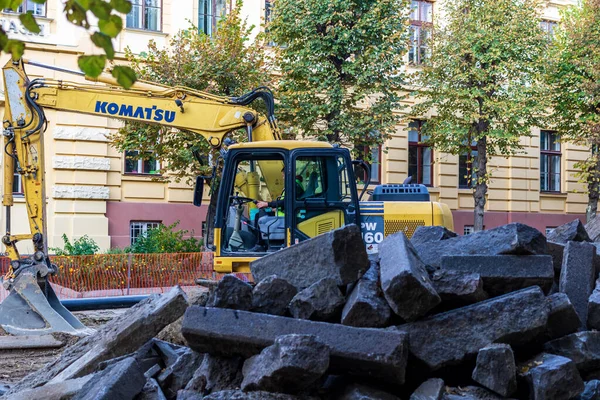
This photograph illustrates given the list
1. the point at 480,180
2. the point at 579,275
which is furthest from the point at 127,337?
the point at 480,180

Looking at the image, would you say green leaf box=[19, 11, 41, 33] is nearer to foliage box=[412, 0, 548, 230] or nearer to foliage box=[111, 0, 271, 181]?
foliage box=[111, 0, 271, 181]

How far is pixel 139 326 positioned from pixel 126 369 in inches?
48.3

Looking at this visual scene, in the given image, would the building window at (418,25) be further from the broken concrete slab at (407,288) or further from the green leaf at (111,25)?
the green leaf at (111,25)

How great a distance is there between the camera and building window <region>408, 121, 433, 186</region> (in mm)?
25172

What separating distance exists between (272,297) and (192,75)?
1252 centimetres

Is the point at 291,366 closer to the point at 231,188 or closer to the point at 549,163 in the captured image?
the point at 231,188

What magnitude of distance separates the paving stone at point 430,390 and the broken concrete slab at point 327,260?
3.19ft

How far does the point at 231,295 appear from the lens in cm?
517

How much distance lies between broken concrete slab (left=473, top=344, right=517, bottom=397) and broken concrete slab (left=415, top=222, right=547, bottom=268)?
107cm

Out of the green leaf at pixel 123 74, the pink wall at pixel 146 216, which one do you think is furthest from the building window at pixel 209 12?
the green leaf at pixel 123 74

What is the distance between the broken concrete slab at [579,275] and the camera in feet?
19.2

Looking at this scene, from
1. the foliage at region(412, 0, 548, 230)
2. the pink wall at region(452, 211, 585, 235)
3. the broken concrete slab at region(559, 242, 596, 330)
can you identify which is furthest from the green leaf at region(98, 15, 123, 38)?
the pink wall at region(452, 211, 585, 235)

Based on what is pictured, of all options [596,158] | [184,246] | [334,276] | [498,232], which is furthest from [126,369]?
[596,158]

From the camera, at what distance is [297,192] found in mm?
9586
